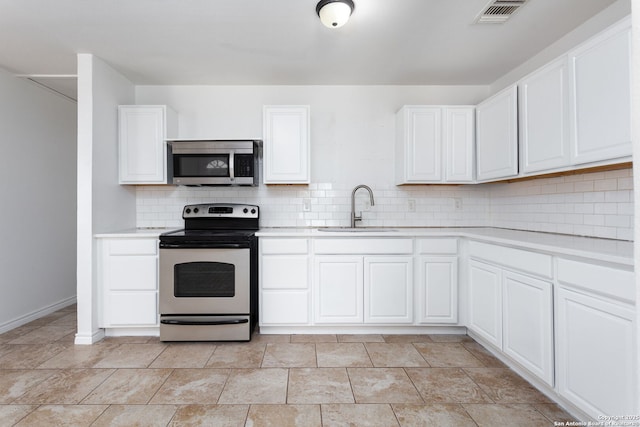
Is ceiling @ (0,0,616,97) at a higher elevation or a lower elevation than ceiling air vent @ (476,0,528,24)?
higher

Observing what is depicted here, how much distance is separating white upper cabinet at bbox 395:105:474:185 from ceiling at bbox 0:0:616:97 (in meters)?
0.40

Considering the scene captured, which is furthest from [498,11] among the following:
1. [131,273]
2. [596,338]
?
[131,273]

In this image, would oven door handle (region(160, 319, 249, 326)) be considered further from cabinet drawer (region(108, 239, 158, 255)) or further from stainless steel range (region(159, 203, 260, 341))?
cabinet drawer (region(108, 239, 158, 255))

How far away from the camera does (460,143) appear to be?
324cm

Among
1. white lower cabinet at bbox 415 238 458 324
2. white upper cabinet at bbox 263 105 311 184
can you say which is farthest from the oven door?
white lower cabinet at bbox 415 238 458 324

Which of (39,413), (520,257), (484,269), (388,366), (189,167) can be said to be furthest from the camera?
(189,167)

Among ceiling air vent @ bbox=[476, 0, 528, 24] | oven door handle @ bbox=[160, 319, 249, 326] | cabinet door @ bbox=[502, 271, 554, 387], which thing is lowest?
oven door handle @ bbox=[160, 319, 249, 326]

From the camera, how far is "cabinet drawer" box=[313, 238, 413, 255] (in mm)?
2947

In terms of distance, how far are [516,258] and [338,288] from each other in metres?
1.39

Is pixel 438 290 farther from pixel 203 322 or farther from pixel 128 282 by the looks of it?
pixel 128 282

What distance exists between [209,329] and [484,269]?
2.21 metres

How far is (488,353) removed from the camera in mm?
2617

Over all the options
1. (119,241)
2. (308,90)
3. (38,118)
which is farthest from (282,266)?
(38,118)

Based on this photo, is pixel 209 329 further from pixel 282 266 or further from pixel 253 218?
pixel 253 218
